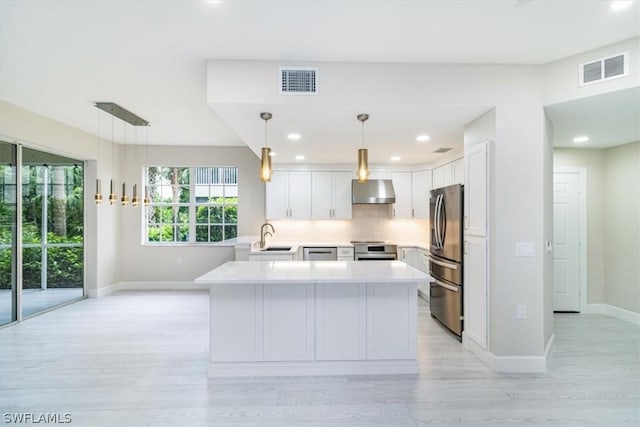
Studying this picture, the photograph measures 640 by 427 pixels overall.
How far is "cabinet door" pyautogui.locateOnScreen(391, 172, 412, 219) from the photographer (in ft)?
20.6

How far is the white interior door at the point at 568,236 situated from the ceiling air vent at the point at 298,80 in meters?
4.03

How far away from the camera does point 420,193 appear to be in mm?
6160

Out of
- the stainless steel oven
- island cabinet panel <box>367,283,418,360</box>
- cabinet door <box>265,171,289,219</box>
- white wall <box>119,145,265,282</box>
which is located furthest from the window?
island cabinet panel <box>367,283,418,360</box>

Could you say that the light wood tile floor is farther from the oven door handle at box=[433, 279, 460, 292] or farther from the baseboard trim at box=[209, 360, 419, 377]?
the oven door handle at box=[433, 279, 460, 292]

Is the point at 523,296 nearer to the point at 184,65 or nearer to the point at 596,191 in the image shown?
the point at 596,191

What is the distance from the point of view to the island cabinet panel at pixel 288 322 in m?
3.06

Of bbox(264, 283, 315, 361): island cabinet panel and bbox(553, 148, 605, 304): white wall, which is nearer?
bbox(264, 283, 315, 361): island cabinet panel

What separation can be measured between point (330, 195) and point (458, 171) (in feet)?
7.51

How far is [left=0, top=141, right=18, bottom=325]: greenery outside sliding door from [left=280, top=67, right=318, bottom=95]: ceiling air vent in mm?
3877

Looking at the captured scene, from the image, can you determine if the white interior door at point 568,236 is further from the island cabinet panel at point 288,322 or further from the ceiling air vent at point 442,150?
the island cabinet panel at point 288,322

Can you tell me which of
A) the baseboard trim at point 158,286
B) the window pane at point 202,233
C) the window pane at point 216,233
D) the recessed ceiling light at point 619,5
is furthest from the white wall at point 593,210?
the baseboard trim at point 158,286

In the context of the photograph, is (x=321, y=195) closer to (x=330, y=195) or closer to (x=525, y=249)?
(x=330, y=195)

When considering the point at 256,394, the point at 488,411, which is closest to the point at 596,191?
the point at 488,411

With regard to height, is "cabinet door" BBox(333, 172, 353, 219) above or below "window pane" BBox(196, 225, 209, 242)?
above
